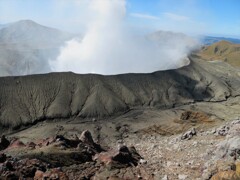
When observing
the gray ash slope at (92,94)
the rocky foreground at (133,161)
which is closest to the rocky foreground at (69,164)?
the rocky foreground at (133,161)

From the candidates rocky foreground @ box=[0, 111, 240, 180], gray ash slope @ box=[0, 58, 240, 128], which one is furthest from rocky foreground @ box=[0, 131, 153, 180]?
gray ash slope @ box=[0, 58, 240, 128]

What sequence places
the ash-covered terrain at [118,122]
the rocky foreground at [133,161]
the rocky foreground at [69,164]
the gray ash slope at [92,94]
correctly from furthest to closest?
the gray ash slope at [92,94], the ash-covered terrain at [118,122], the rocky foreground at [69,164], the rocky foreground at [133,161]

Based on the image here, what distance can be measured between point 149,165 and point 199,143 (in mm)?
7608

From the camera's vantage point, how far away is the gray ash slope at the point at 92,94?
301ft

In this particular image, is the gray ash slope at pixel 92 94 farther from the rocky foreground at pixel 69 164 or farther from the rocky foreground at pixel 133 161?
the rocky foreground at pixel 69 164

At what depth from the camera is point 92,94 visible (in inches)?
3944

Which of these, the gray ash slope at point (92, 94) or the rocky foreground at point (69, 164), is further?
the gray ash slope at point (92, 94)

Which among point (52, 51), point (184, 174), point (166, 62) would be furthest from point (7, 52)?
point (184, 174)

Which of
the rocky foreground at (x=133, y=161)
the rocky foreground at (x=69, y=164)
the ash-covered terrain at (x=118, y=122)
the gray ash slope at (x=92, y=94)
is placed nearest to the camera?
the rocky foreground at (x=133, y=161)

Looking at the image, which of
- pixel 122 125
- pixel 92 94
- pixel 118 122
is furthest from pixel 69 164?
pixel 92 94

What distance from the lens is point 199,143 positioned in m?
44.7

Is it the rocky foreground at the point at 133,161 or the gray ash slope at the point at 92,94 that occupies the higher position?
the rocky foreground at the point at 133,161

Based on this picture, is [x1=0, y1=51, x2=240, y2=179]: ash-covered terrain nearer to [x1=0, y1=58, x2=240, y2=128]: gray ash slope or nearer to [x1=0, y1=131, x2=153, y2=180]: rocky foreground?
[x1=0, y1=131, x2=153, y2=180]: rocky foreground

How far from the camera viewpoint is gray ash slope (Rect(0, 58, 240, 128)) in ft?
301
